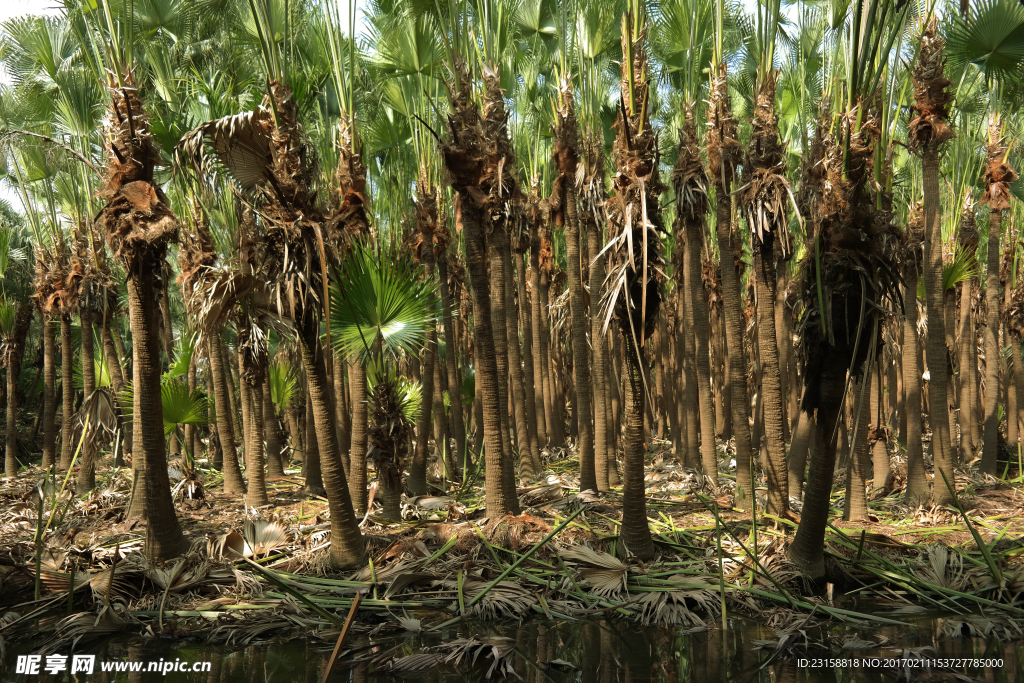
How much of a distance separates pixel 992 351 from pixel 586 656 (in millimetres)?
12874

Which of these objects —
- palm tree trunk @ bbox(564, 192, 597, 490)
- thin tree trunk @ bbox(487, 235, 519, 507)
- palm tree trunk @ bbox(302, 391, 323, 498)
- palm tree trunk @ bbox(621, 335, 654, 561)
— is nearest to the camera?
palm tree trunk @ bbox(621, 335, 654, 561)

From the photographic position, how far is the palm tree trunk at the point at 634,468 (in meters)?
8.33

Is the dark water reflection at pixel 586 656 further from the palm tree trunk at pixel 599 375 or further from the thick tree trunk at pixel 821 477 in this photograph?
the palm tree trunk at pixel 599 375

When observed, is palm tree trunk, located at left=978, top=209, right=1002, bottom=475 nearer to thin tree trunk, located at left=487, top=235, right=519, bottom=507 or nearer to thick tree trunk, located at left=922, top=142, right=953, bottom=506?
thick tree trunk, located at left=922, top=142, right=953, bottom=506

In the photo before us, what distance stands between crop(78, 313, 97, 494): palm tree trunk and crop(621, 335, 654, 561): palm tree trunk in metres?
11.2

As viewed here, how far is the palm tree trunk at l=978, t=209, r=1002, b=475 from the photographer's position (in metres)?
13.7

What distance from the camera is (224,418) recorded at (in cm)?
1348

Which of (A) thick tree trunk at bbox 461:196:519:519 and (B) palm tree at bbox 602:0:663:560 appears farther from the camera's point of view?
(A) thick tree trunk at bbox 461:196:519:519

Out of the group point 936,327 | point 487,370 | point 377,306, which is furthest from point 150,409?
point 936,327

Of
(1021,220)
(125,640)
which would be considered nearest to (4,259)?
(125,640)

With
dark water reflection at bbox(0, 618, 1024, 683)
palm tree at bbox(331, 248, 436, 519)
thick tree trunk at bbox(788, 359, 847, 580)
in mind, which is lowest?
dark water reflection at bbox(0, 618, 1024, 683)

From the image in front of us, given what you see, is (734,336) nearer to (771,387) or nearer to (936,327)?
(771,387)

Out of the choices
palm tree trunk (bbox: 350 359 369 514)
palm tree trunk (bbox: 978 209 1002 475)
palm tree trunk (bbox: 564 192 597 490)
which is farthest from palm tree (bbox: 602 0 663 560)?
palm tree trunk (bbox: 978 209 1002 475)

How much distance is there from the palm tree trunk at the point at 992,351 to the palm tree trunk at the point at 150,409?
13960mm
